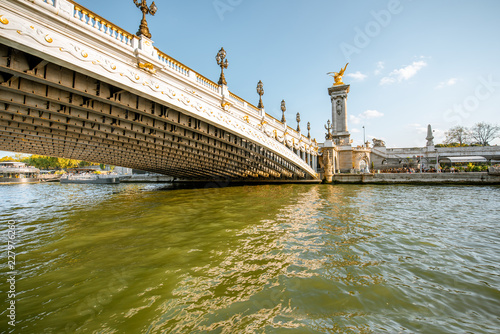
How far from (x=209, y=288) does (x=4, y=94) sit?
43.7 ft

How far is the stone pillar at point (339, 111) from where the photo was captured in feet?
151

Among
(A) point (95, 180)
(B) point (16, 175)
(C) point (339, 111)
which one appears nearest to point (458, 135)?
(C) point (339, 111)

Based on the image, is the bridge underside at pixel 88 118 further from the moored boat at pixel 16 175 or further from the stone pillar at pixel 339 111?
the moored boat at pixel 16 175

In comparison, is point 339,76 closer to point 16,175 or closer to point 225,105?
point 225,105

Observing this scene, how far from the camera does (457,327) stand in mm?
2553

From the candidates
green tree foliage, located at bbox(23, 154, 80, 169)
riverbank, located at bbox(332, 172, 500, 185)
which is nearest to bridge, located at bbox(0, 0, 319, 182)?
riverbank, located at bbox(332, 172, 500, 185)

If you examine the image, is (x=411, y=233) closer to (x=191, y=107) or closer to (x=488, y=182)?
(x=191, y=107)

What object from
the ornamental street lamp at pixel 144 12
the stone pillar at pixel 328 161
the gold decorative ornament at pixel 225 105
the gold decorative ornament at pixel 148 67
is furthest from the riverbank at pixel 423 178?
the ornamental street lamp at pixel 144 12

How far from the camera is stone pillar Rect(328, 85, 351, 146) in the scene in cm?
4591

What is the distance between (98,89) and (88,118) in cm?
326

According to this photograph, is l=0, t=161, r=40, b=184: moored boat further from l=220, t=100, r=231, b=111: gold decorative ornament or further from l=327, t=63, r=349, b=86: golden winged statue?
l=327, t=63, r=349, b=86: golden winged statue

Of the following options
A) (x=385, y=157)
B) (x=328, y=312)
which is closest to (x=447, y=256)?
(x=328, y=312)

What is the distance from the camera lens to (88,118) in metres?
12.4

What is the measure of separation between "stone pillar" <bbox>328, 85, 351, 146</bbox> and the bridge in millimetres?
30702
